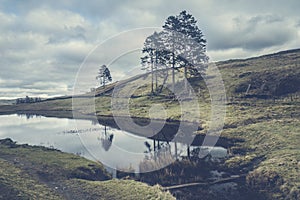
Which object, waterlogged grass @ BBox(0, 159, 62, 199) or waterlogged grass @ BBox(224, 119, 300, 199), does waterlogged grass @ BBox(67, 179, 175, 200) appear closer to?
waterlogged grass @ BBox(0, 159, 62, 199)

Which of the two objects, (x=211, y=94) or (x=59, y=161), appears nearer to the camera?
(x=59, y=161)

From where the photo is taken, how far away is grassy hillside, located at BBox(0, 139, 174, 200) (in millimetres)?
16562

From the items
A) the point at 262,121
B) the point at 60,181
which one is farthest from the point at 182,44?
the point at 60,181

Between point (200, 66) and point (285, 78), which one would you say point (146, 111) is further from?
point (285, 78)

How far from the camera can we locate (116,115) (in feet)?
241

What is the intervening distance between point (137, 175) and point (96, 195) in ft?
18.3

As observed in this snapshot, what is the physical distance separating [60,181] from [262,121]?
3122 cm

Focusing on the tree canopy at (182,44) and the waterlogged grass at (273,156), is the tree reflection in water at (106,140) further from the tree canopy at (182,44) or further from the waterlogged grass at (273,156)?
the tree canopy at (182,44)

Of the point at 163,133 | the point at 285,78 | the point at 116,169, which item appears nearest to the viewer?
the point at 116,169

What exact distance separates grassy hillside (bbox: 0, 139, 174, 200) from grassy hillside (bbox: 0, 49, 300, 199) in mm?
8801

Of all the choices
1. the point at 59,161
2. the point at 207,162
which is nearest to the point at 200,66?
the point at 207,162

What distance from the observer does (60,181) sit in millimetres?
19016

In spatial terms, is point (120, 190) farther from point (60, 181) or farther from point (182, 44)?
point (182, 44)

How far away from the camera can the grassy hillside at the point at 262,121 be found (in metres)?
19.6
